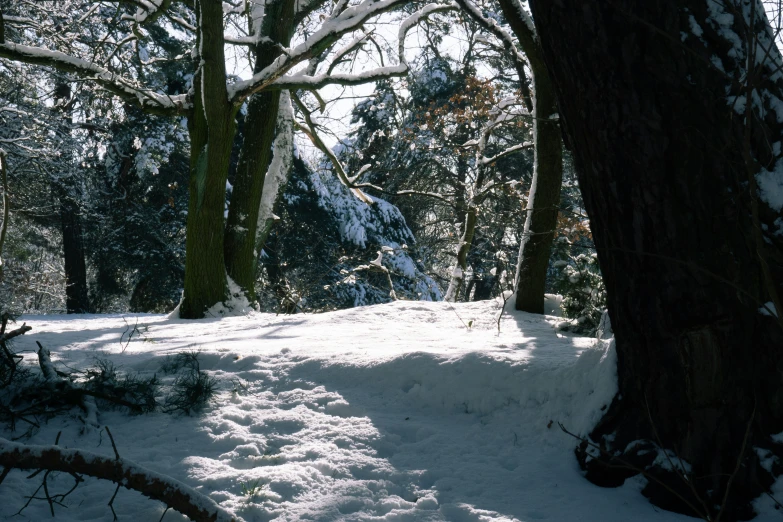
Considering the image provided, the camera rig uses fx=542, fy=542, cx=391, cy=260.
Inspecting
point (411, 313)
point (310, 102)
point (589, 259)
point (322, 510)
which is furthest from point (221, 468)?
point (310, 102)

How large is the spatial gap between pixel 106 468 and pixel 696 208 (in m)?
2.25

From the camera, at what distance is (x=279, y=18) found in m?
8.41

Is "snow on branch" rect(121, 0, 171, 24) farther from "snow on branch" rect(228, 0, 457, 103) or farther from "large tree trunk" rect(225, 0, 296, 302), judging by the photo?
"large tree trunk" rect(225, 0, 296, 302)

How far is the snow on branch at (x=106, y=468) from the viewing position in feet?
5.49

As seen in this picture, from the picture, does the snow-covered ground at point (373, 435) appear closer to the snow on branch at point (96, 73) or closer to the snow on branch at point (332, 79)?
the snow on branch at point (96, 73)

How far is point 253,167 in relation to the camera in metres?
8.12

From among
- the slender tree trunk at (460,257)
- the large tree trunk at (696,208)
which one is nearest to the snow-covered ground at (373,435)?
the large tree trunk at (696,208)

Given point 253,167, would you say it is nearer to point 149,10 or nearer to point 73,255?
point 149,10

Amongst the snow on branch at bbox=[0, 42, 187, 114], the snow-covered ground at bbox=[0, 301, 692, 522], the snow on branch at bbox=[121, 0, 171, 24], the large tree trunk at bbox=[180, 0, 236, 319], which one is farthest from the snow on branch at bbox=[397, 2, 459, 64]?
the snow-covered ground at bbox=[0, 301, 692, 522]

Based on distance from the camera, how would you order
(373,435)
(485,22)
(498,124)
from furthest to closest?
(498,124) → (485,22) → (373,435)

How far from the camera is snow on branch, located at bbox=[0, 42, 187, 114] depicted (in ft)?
20.8

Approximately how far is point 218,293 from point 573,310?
4594 mm

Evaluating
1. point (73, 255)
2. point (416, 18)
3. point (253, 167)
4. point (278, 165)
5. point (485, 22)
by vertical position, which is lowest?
point (73, 255)

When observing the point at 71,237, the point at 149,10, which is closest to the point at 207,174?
the point at 149,10
